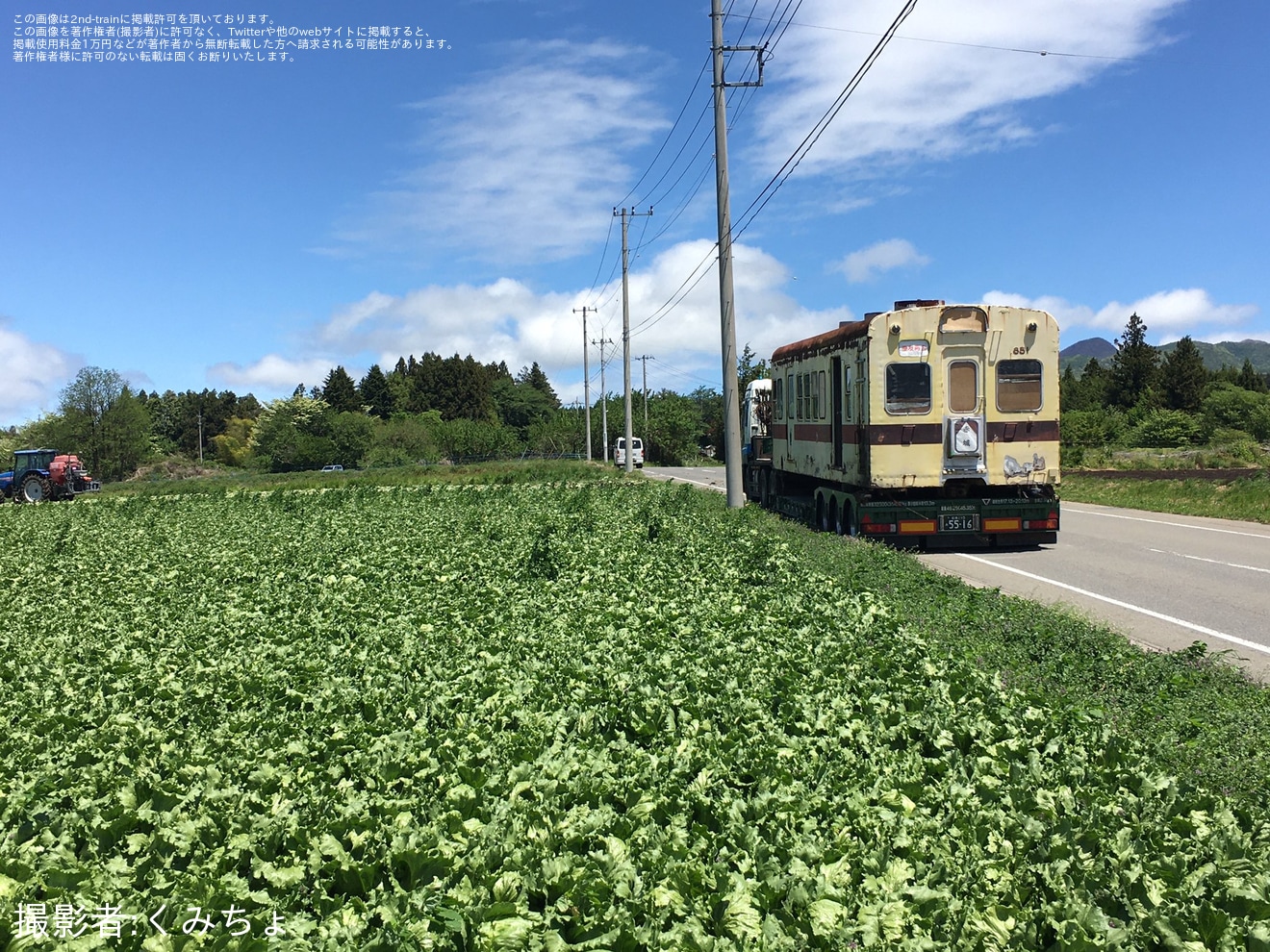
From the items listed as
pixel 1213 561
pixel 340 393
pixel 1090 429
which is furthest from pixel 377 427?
pixel 1213 561

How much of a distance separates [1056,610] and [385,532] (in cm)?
1304

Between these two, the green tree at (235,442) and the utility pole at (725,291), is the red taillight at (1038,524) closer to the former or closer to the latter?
the utility pole at (725,291)

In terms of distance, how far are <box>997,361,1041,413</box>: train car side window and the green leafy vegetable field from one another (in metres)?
7.05

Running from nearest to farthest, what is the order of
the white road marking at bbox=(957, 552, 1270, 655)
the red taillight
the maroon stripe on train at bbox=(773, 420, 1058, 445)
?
the white road marking at bbox=(957, 552, 1270, 655) < the maroon stripe on train at bbox=(773, 420, 1058, 445) < the red taillight

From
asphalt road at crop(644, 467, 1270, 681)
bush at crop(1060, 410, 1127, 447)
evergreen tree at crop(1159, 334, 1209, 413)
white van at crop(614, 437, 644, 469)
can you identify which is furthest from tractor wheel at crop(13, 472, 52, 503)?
evergreen tree at crop(1159, 334, 1209, 413)

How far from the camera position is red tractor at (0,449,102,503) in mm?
42875

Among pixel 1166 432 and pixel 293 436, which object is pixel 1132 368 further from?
pixel 293 436

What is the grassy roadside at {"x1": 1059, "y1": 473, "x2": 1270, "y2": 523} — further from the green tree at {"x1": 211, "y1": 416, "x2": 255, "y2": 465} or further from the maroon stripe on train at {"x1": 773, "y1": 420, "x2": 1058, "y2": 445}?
the green tree at {"x1": 211, "y1": 416, "x2": 255, "y2": 465}

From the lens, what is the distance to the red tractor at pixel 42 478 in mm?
42875

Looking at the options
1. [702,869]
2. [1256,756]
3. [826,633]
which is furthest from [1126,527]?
[702,869]

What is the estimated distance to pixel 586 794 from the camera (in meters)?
5.12

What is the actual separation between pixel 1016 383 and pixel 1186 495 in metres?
11.6

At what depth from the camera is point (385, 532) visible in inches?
768

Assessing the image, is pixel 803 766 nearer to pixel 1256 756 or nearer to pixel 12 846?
pixel 1256 756
